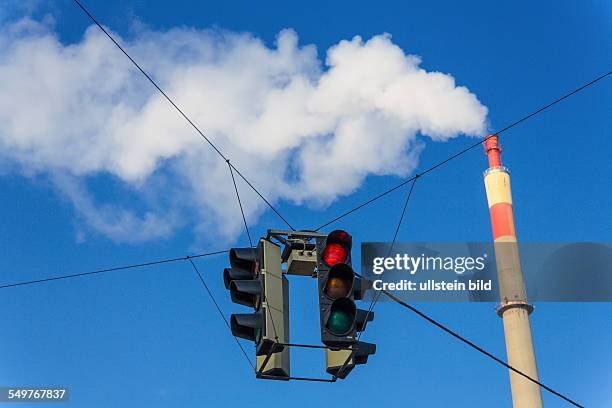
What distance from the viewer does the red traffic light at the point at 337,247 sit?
7.40 metres

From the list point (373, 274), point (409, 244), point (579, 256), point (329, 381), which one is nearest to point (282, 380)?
point (329, 381)

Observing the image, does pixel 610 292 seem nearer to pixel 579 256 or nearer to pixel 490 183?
pixel 579 256

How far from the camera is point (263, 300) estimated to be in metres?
7.17

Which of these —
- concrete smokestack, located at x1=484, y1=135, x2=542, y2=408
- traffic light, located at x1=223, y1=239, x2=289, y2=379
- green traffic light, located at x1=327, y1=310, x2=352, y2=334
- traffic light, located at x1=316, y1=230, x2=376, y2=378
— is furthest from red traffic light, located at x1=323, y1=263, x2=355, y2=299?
concrete smokestack, located at x1=484, y1=135, x2=542, y2=408

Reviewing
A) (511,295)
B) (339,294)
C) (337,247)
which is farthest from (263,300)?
(511,295)

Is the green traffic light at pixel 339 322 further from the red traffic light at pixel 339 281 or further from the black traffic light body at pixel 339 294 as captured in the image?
the red traffic light at pixel 339 281

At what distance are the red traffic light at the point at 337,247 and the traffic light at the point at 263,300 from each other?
0.48 meters

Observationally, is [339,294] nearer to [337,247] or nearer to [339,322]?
[339,322]

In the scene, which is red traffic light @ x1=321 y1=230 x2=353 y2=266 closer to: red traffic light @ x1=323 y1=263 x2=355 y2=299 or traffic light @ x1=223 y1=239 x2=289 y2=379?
red traffic light @ x1=323 y1=263 x2=355 y2=299

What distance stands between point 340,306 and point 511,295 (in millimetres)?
46471

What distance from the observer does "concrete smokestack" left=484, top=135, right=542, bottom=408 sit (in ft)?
165

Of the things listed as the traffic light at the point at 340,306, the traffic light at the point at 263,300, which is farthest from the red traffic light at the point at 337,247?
the traffic light at the point at 263,300

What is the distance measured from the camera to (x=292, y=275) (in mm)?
8031

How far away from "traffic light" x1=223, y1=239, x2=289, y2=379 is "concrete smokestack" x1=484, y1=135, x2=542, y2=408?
44.2 m
